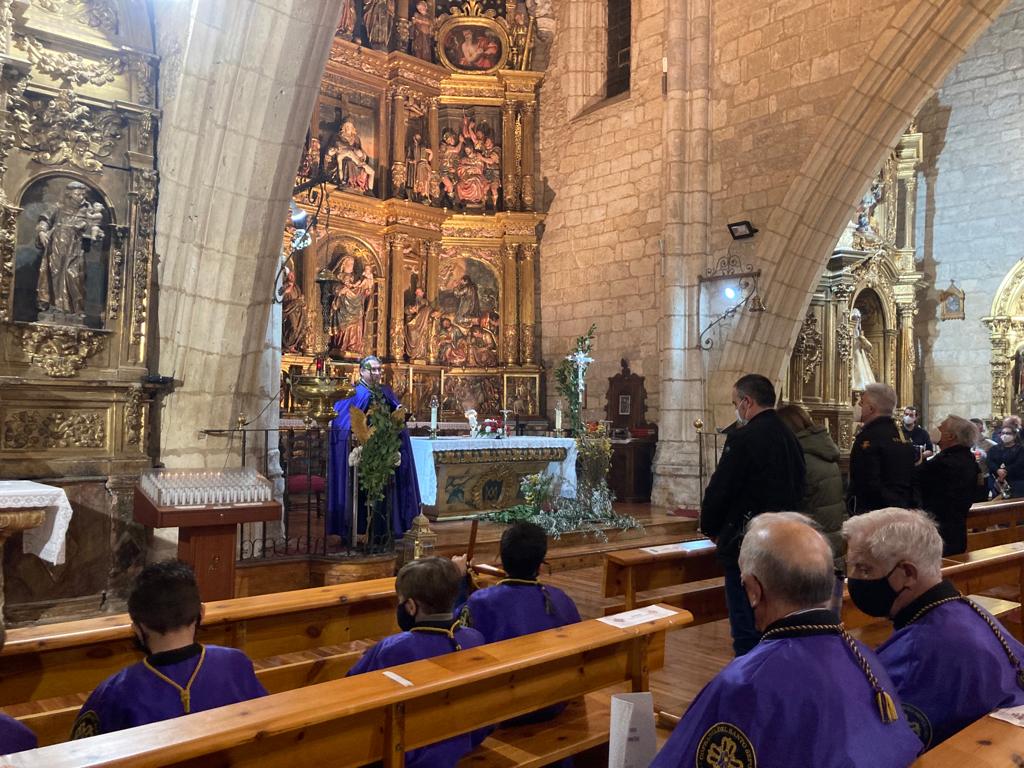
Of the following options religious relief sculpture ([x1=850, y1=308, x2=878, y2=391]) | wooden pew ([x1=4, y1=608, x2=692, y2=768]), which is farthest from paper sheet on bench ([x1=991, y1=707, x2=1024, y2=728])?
religious relief sculpture ([x1=850, y1=308, x2=878, y2=391])

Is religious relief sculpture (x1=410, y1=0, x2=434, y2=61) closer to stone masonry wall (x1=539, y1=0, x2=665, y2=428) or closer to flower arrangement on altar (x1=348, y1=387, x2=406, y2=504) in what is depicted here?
stone masonry wall (x1=539, y1=0, x2=665, y2=428)

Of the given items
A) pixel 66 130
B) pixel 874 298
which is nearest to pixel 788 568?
pixel 66 130

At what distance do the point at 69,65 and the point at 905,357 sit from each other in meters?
13.6

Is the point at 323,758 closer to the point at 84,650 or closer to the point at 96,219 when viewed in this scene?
the point at 84,650

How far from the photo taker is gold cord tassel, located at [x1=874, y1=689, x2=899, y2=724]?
145cm

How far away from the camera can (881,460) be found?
395 centimetres

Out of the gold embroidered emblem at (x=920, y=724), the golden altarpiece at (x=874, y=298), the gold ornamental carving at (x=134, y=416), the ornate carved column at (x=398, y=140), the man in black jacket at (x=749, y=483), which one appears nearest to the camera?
the gold embroidered emblem at (x=920, y=724)

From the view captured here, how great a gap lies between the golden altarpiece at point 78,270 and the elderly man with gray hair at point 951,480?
479cm

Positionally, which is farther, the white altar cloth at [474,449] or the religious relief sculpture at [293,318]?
the religious relief sculpture at [293,318]

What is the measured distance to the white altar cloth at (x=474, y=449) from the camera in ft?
25.3

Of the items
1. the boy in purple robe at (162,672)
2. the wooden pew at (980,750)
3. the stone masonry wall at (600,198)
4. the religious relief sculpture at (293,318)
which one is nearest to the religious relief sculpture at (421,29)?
the stone masonry wall at (600,198)

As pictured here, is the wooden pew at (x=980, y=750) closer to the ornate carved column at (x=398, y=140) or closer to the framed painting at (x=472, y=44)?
the ornate carved column at (x=398, y=140)

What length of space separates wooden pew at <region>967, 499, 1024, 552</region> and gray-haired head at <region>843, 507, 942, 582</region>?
15.2ft

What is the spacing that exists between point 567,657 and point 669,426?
7595 mm
